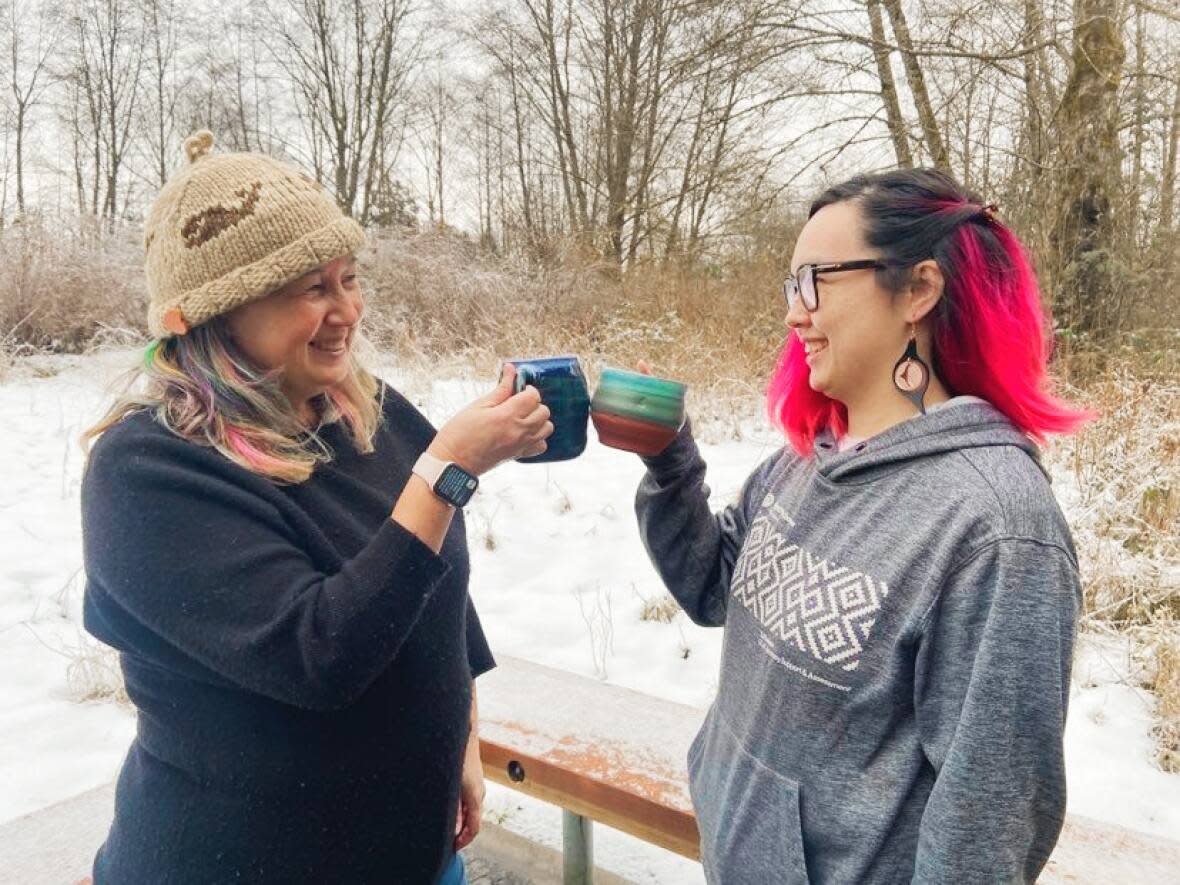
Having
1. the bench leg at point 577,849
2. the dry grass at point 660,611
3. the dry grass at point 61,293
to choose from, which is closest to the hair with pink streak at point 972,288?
the bench leg at point 577,849

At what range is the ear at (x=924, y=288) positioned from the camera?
3.77ft

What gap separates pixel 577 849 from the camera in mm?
2141

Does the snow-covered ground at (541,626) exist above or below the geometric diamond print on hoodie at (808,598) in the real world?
below

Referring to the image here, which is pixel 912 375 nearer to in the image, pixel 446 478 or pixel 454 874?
pixel 446 478

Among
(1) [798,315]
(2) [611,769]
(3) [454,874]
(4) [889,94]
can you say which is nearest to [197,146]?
(1) [798,315]

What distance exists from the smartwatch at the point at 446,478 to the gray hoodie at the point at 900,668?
483mm

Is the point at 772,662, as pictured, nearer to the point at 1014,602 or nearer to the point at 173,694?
the point at 1014,602

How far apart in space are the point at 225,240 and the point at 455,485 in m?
0.52

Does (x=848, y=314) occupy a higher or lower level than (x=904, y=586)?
higher

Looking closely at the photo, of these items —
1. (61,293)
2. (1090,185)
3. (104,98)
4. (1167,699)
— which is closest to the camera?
(1167,699)

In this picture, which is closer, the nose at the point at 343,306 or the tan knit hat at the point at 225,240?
the tan knit hat at the point at 225,240

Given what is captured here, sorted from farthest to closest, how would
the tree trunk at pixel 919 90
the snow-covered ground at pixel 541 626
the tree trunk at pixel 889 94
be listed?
1. the tree trunk at pixel 889 94
2. the tree trunk at pixel 919 90
3. the snow-covered ground at pixel 541 626

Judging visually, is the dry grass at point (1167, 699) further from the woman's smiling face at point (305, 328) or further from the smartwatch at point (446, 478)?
the woman's smiling face at point (305, 328)

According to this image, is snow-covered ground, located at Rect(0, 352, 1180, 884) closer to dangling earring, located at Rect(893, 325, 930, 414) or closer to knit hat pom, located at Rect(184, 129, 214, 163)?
knit hat pom, located at Rect(184, 129, 214, 163)
